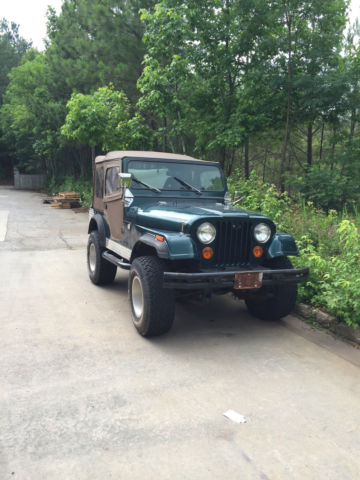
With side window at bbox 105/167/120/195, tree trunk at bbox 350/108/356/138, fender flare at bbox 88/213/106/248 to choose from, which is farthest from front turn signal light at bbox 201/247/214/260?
tree trunk at bbox 350/108/356/138

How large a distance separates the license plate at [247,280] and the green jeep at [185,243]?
0.03 feet

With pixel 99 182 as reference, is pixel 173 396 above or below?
below

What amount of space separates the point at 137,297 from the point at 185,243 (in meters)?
1.02

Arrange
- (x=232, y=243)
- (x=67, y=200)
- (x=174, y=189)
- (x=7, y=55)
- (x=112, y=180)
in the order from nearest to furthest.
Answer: (x=232, y=243)
(x=174, y=189)
(x=112, y=180)
(x=67, y=200)
(x=7, y=55)

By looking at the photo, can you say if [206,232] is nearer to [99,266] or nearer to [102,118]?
[99,266]

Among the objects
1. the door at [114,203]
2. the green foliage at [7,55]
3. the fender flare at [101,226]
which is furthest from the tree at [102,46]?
the green foliage at [7,55]

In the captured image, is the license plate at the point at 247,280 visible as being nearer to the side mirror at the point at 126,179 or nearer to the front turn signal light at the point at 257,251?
the front turn signal light at the point at 257,251

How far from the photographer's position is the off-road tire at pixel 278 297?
4715 mm

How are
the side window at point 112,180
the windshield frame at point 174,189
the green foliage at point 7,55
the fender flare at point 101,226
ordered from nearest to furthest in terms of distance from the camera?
the windshield frame at point 174,189
the side window at point 112,180
the fender flare at point 101,226
the green foliage at point 7,55

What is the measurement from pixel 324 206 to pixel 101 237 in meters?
7.04

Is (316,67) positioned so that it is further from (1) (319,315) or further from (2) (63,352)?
(2) (63,352)

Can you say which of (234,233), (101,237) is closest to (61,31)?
(101,237)

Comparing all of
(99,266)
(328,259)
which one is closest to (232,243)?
(328,259)

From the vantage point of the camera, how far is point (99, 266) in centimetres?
641
